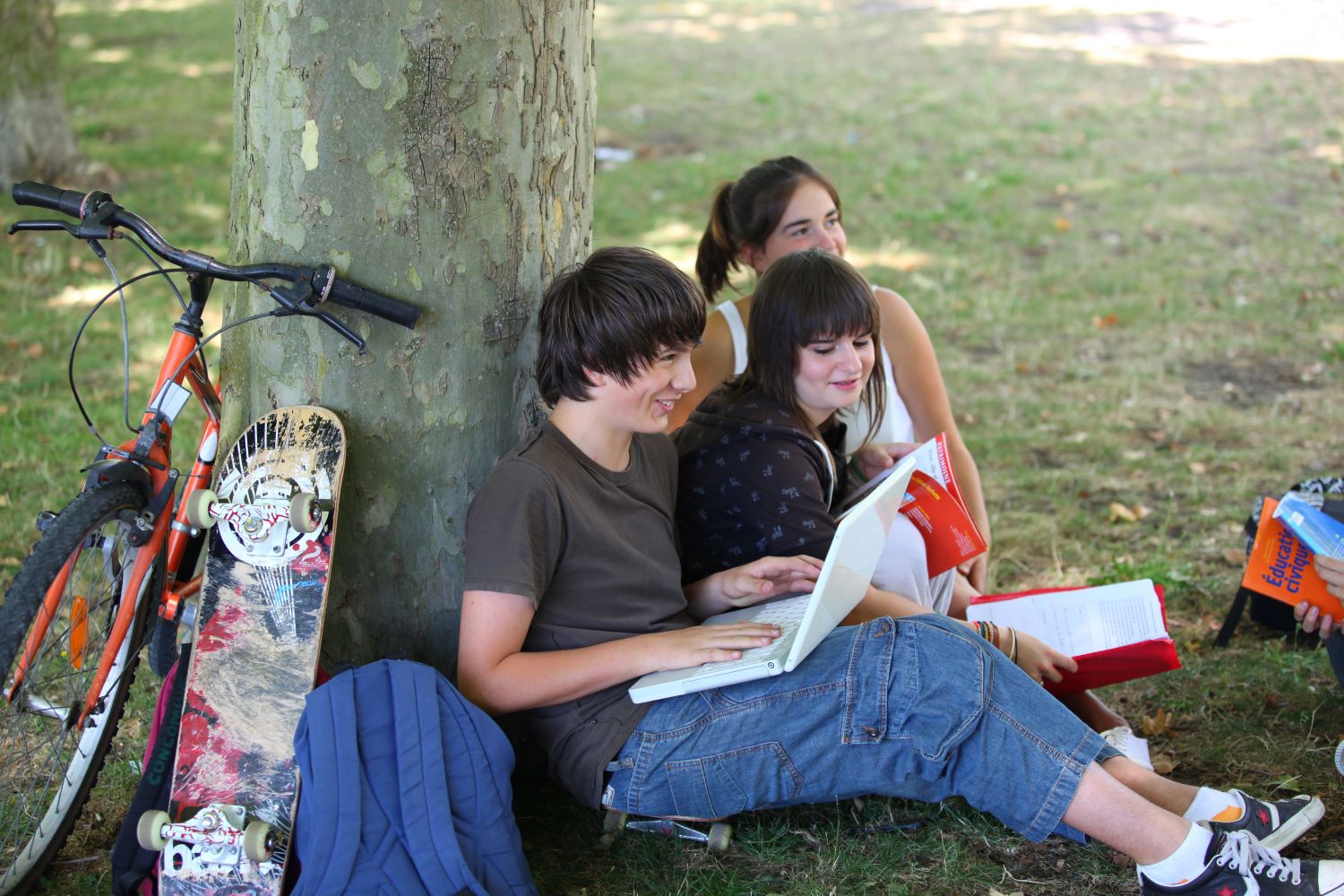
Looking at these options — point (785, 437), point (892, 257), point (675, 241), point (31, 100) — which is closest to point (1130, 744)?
point (785, 437)

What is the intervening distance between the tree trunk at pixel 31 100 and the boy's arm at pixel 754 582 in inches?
266

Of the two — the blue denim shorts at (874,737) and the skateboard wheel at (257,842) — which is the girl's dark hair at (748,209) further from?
the skateboard wheel at (257,842)

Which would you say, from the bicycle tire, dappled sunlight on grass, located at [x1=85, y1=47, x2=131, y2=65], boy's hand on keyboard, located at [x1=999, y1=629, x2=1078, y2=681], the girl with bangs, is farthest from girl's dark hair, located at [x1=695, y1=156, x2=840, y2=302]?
dappled sunlight on grass, located at [x1=85, y1=47, x2=131, y2=65]

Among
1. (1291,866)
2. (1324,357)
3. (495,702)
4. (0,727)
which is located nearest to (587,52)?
(495,702)

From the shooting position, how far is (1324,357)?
241 inches

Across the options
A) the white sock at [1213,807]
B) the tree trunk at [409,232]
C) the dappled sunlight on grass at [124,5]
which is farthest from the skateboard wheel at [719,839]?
the dappled sunlight on grass at [124,5]

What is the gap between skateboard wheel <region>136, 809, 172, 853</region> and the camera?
2418mm

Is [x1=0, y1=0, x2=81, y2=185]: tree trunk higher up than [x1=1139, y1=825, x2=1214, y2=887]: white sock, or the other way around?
[x1=0, y1=0, x2=81, y2=185]: tree trunk

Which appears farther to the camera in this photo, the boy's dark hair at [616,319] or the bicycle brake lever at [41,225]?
the boy's dark hair at [616,319]

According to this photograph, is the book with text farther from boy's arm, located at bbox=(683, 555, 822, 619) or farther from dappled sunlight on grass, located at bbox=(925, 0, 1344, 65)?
dappled sunlight on grass, located at bbox=(925, 0, 1344, 65)

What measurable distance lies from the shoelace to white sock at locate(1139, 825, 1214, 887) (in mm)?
30

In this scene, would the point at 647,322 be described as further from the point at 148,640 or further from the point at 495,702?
the point at 148,640

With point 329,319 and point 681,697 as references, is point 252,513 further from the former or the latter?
point 681,697

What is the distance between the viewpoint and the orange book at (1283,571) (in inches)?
129
